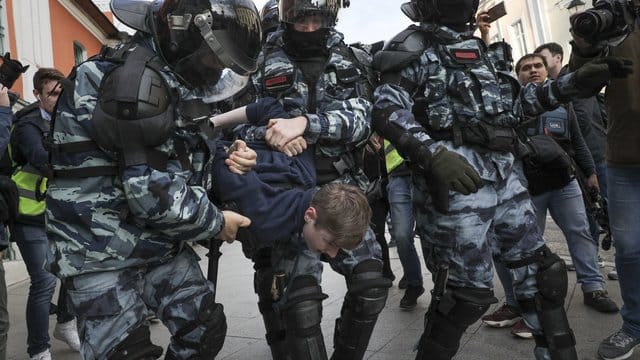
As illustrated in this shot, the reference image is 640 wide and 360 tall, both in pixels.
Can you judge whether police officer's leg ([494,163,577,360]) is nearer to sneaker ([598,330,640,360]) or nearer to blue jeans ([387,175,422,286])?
sneaker ([598,330,640,360])

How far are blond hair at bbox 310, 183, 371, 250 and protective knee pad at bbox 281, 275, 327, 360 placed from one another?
47 centimetres

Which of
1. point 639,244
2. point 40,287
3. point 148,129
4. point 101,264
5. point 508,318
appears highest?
point 148,129

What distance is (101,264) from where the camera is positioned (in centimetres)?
179

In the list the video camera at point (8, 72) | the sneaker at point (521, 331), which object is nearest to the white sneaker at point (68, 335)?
the video camera at point (8, 72)

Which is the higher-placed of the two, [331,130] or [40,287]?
[331,130]

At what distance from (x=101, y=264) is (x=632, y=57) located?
8.56 feet

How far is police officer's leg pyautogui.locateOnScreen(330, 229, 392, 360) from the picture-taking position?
2.42 metres

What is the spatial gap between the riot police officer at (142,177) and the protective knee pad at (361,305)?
0.67m

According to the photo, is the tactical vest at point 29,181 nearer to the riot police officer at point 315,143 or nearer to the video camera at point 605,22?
the riot police officer at point 315,143

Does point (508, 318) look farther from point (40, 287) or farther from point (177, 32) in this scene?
point (40, 287)

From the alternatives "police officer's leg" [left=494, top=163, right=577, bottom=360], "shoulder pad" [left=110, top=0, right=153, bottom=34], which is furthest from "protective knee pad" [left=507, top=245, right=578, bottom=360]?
"shoulder pad" [left=110, top=0, right=153, bottom=34]

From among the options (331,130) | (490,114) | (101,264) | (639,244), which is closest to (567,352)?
(639,244)

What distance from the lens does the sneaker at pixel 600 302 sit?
3479 millimetres

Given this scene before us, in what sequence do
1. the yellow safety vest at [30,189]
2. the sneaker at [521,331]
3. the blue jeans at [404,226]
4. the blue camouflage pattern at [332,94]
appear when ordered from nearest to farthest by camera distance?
the blue camouflage pattern at [332,94], the sneaker at [521,331], the yellow safety vest at [30,189], the blue jeans at [404,226]
